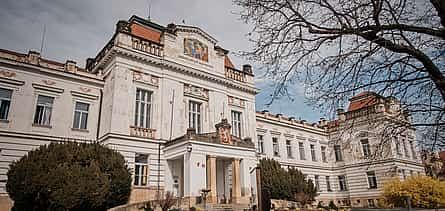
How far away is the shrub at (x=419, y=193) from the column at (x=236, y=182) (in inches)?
445

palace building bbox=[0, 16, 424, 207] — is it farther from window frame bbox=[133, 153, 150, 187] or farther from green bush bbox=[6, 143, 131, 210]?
green bush bbox=[6, 143, 131, 210]

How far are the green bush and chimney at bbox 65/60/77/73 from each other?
711 centimetres

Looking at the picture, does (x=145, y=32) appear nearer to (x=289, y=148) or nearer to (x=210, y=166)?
(x=210, y=166)

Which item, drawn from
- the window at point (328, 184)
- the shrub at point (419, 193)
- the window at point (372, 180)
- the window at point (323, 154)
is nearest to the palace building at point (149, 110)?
the shrub at point (419, 193)

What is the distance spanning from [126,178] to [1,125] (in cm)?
771

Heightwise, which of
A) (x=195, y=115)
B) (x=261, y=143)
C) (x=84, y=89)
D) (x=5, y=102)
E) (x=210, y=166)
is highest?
(x=84, y=89)

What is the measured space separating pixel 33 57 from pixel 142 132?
7697mm

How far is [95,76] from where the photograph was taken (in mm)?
21109

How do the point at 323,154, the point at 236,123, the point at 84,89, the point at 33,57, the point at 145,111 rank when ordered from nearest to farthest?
the point at 33,57 < the point at 84,89 < the point at 145,111 < the point at 236,123 < the point at 323,154

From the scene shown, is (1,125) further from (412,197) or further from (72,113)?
(412,197)

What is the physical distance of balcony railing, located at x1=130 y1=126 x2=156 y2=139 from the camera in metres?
19.3

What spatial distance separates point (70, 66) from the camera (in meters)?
20.2

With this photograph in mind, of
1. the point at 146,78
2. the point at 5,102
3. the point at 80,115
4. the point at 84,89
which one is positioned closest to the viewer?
the point at 5,102

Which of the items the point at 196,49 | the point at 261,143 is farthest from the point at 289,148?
the point at 196,49
